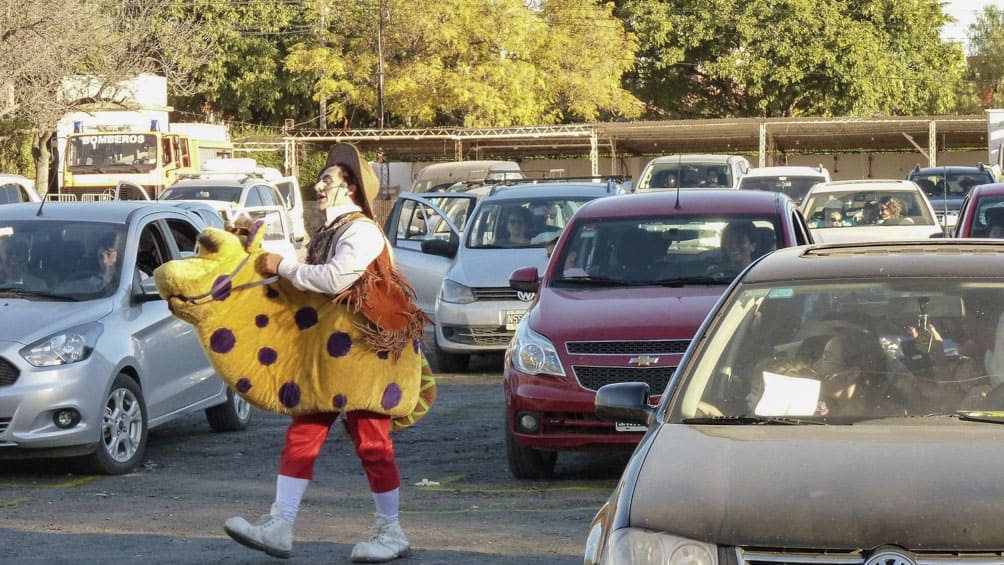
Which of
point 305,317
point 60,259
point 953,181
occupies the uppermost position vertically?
point 305,317

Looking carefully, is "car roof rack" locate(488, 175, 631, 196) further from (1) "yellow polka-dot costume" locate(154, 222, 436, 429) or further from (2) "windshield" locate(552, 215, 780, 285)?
(1) "yellow polka-dot costume" locate(154, 222, 436, 429)

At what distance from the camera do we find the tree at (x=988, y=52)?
96550 mm

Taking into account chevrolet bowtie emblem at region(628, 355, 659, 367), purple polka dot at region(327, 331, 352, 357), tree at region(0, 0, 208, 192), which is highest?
tree at region(0, 0, 208, 192)

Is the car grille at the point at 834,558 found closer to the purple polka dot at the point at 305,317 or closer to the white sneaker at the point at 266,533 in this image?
the white sneaker at the point at 266,533

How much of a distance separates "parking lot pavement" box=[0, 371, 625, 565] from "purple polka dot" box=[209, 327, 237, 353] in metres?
0.97

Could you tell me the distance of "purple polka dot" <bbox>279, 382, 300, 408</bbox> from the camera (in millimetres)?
7145

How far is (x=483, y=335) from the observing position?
51.4ft

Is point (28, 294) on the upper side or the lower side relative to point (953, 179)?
upper

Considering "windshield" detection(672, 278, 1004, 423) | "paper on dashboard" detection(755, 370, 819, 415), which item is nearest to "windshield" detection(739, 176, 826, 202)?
"windshield" detection(672, 278, 1004, 423)

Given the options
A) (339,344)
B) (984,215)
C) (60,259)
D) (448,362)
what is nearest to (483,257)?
(448,362)

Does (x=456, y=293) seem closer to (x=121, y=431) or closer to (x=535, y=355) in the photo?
(x=121, y=431)

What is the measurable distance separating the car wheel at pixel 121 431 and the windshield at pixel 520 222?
6.48 metres

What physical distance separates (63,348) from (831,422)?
5.92m

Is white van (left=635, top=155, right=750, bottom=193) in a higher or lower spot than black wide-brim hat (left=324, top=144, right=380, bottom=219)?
lower
